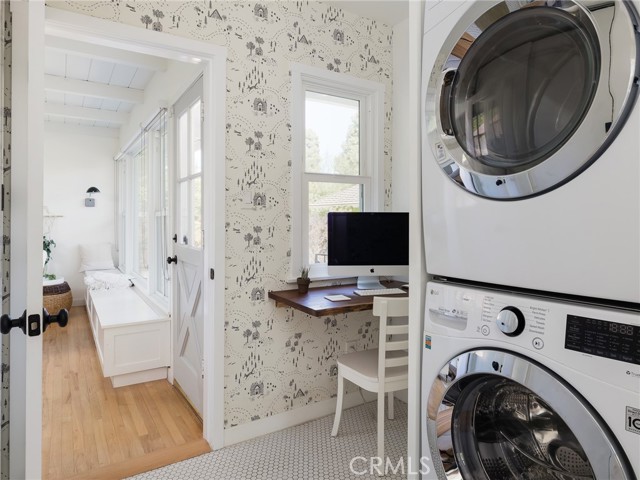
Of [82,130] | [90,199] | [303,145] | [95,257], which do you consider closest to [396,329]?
[303,145]

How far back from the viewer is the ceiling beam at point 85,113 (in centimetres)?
470

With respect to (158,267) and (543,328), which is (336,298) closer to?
(543,328)

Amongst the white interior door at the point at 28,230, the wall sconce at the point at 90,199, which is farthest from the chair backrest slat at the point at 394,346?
the wall sconce at the point at 90,199

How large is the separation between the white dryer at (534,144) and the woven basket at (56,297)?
5102 millimetres

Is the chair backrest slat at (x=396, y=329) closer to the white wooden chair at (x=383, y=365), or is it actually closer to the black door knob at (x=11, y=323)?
the white wooden chair at (x=383, y=365)

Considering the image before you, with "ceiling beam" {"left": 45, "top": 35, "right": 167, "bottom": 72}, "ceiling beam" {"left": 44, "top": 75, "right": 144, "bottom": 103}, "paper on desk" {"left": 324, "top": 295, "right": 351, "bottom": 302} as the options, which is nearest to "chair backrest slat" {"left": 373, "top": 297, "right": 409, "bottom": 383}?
"paper on desk" {"left": 324, "top": 295, "right": 351, "bottom": 302}

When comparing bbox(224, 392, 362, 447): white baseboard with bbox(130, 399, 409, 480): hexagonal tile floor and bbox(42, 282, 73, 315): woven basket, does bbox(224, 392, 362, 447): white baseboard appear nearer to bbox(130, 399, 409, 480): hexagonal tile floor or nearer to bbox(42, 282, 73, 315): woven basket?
bbox(130, 399, 409, 480): hexagonal tile floor

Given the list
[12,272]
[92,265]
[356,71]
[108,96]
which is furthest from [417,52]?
[92,265]

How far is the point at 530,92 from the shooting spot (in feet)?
2.98

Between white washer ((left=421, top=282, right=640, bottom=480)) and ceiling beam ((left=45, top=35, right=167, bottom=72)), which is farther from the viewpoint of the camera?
→ ceiling beam ((left=45, top=35, right=167, bottom=72))

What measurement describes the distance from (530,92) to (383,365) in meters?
1.43

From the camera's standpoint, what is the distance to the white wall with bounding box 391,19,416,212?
2.70 meters

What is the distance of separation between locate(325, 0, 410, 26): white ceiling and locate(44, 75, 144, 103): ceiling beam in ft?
8.57

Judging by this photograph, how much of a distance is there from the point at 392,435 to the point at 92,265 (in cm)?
502
